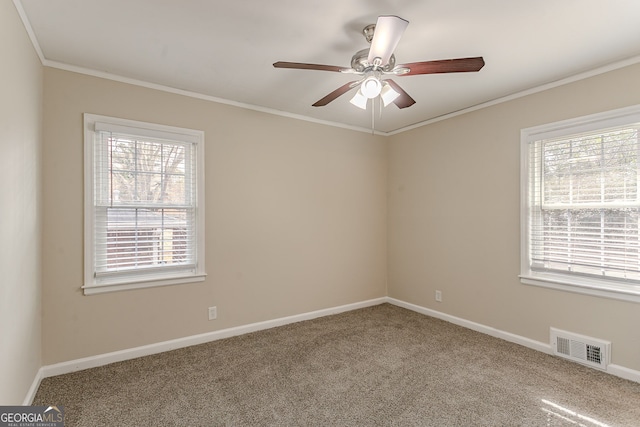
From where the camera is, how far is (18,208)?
6.39 ft

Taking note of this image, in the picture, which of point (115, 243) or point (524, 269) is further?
point (524, 269)

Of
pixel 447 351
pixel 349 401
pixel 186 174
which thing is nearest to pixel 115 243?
pixel 186 174

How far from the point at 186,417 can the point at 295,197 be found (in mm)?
2481

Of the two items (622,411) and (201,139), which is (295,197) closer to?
(201,139)

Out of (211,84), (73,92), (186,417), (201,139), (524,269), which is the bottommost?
(186,417)

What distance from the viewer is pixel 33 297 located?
2.31 meters

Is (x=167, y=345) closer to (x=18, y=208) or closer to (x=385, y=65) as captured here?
(x=18, y=208)

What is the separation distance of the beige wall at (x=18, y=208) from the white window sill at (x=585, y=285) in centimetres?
403

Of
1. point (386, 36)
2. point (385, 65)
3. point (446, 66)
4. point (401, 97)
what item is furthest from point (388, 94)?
point (386, 36)

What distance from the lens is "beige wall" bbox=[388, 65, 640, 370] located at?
2.68m

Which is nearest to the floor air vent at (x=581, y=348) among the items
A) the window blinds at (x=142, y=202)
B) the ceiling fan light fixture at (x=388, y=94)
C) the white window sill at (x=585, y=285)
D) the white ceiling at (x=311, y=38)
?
the white window sill at (x=585, y=285)

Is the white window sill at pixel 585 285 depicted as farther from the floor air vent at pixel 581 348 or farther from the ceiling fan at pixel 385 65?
the ceiling fan at pixel 385 65

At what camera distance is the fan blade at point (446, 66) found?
1814mm

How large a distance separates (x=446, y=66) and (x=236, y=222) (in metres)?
2.52
